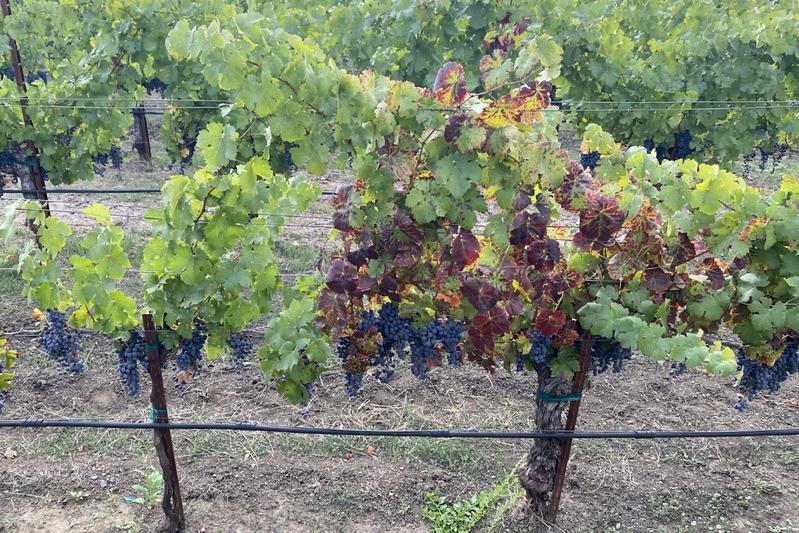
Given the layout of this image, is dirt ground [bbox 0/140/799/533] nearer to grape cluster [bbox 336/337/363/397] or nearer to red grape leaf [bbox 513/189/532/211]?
grape cluster [bbox 336/337/363/397]

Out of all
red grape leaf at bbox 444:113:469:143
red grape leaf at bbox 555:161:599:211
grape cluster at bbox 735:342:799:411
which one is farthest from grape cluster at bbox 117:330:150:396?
grape cluster at bbox 735:342:799:411

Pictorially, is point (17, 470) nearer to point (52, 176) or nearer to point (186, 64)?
point (52, 176)

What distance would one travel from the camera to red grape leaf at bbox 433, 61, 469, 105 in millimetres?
2344

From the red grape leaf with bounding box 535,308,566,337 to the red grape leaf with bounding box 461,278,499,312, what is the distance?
0.22 meters

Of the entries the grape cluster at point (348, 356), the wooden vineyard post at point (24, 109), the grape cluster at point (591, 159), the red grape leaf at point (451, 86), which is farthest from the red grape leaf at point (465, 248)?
the grape cluster at point (591, 159)

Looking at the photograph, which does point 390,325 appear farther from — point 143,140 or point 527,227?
point 143,140

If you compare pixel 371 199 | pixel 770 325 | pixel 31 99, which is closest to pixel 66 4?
pixel 31 99

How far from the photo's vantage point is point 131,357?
2.96 meters

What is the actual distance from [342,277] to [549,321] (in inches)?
33.3

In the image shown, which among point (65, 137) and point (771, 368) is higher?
point (65, 137)

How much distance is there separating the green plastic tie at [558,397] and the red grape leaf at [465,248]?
3.36 ft

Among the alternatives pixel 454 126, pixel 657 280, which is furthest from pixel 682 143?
pixel 454 126

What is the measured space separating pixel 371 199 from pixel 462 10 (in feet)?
12.8

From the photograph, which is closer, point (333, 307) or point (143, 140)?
point (333, 307)
